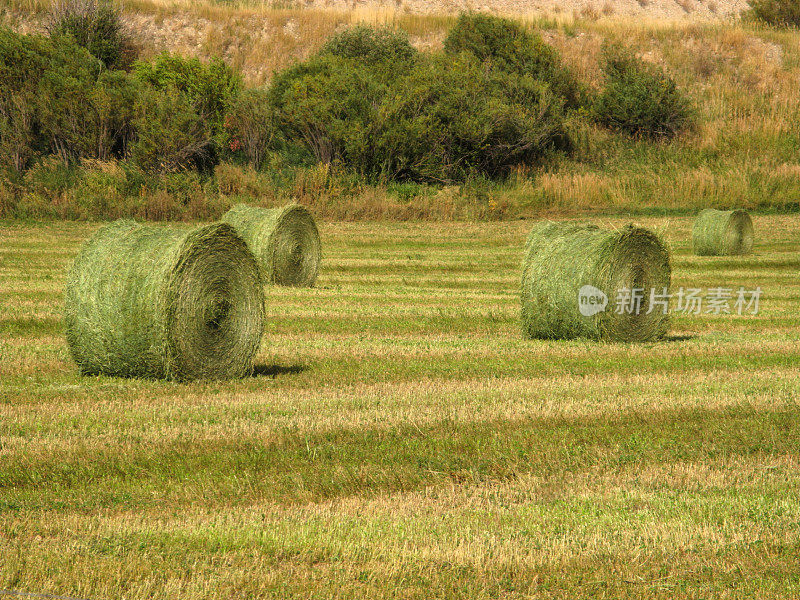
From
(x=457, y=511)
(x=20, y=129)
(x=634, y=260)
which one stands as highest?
(x=20, y=129)

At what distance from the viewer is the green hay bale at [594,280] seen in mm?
14758

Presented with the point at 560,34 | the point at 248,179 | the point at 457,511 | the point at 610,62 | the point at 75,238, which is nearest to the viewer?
the point at 457,511

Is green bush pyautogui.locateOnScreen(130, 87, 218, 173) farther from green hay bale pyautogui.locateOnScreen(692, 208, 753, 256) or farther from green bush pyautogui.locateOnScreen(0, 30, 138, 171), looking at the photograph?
green hay bale pyautogui.locateOnScreen(692, 208, 753, 256)

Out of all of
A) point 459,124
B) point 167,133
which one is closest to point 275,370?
point 167,133

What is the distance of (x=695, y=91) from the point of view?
51.3 meters

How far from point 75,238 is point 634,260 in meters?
18.2

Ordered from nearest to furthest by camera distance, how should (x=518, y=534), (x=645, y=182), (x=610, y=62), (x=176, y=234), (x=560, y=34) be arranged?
(x=518, y=534) → (x=176, y=234) → (x=645, y=182) → (x=610, y=62) → (x=560, y=34)

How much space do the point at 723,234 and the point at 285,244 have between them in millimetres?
13711

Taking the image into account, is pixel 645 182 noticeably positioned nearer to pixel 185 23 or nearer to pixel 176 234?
pixel 185 23

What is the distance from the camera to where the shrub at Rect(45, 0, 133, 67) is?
49688mm

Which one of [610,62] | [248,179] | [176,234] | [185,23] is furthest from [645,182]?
[176,234]

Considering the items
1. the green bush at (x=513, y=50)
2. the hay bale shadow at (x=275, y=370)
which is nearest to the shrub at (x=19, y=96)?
the green bush at (x=513, y=50)

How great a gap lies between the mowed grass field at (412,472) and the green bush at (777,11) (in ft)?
206

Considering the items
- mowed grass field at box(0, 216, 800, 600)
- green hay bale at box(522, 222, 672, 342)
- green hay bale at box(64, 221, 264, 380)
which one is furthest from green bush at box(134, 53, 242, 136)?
green hay bale at box(64, 221, 264, 380)
